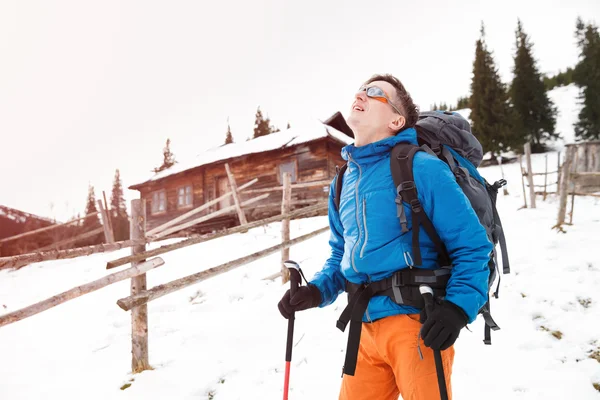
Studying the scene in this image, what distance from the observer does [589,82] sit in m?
30.0

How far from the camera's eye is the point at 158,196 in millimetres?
21172

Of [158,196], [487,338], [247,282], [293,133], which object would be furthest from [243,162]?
[487,338]

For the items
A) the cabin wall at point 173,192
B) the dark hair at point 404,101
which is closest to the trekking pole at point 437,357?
the dark hair at point 404,101

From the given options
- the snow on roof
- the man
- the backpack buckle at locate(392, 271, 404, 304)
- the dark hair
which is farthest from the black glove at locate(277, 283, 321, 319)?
the snow on roof

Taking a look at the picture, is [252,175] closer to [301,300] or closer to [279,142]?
[279,142]

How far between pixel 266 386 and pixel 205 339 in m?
1.27

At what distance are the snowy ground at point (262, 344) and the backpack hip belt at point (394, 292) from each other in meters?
1.73

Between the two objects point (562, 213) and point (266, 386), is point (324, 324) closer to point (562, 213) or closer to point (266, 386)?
point (266, 386)

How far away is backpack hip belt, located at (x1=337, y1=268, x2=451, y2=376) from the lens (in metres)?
1.35

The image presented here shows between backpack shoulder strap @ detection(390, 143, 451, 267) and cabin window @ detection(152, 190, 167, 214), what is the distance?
21098mm

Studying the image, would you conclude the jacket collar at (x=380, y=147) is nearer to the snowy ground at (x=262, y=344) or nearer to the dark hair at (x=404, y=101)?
the dark hair at (x=404, y=101)

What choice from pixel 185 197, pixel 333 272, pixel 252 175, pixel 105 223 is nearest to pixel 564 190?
pixel 333 272

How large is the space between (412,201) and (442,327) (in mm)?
511

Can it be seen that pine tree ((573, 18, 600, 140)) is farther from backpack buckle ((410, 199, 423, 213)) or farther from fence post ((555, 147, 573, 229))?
backpack buckle ((410, 199, 423, 213))
